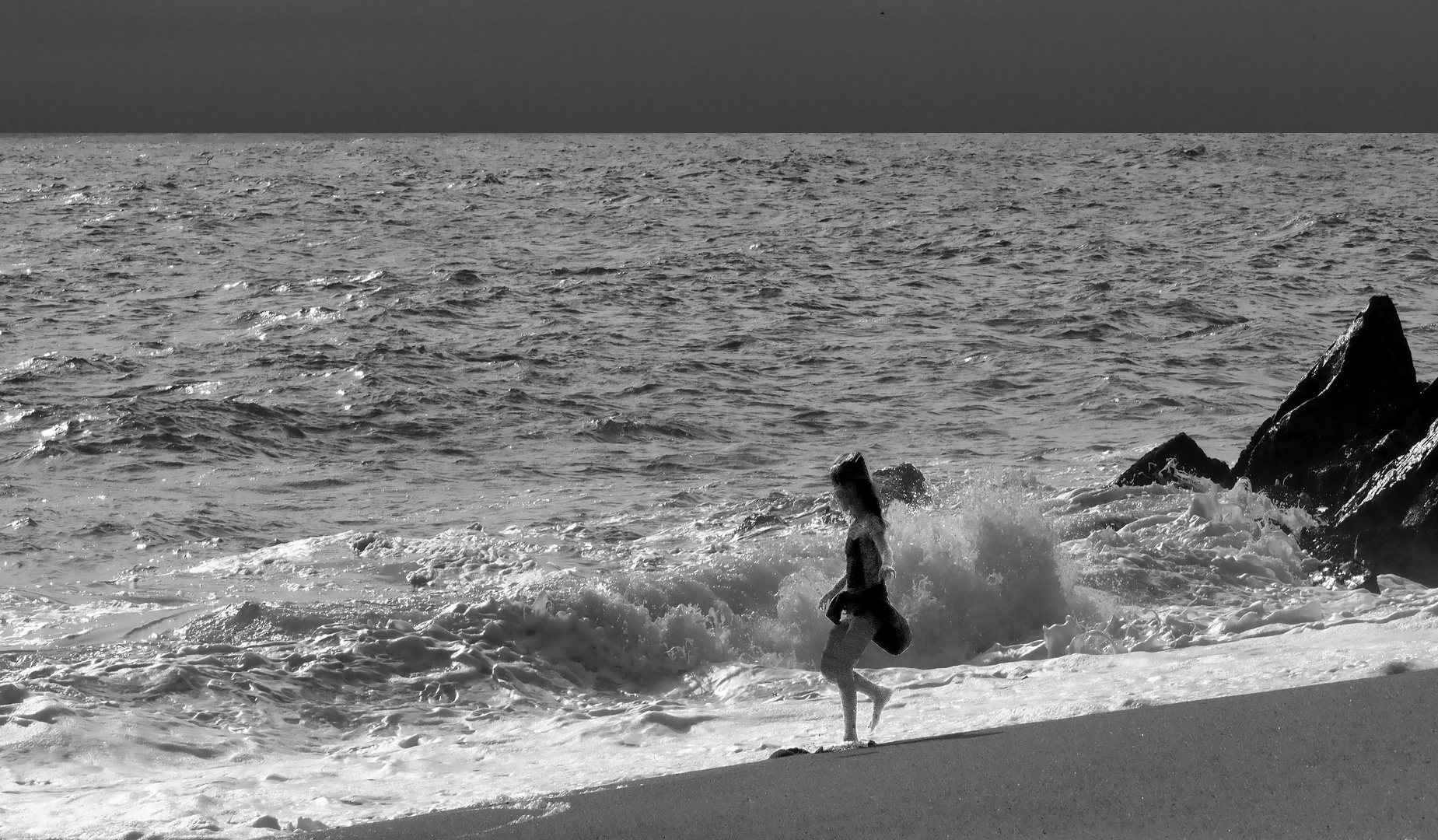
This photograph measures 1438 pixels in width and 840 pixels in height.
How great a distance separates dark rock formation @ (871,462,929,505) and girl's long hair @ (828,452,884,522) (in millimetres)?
5689

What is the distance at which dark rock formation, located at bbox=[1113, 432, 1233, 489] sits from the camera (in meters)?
11.3

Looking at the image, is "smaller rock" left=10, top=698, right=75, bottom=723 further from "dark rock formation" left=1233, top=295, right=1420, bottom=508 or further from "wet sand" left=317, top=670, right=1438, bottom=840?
"dark rock formation" left=1233, top=295, right=1420, bottom=508

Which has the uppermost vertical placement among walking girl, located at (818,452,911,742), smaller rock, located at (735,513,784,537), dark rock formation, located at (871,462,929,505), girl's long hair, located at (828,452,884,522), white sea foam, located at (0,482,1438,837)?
girl's long hair, located at (828,452,884,522)

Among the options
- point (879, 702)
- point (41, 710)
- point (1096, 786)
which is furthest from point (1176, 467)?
point (41, 710)

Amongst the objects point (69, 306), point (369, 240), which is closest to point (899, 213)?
point (369, 240)

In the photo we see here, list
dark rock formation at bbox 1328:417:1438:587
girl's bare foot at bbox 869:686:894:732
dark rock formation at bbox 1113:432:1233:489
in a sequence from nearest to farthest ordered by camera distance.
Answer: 1. girl's bare foot at bbox 869:686:894:732
2. dark rock formation at bbox 1328:417:1438:587
3. dark rock formation at bbox 1113:432:1233:489

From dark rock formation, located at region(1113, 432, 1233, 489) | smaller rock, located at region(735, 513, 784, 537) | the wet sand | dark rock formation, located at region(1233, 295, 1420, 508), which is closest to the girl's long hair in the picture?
the wet sand

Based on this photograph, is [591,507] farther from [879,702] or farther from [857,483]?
[857,483]

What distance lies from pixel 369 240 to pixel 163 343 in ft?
55.6

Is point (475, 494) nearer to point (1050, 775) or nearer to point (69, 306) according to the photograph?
point (1050, 775)

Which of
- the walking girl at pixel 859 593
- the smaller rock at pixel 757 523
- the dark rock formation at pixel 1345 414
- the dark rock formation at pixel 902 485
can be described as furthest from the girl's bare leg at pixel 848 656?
the dark rock formation at pixel 1345 414

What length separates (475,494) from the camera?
13.3 m

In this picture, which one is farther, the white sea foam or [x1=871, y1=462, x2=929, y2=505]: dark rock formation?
[x1=871, y1=462, x2=929, y2=505]: dark rock formation

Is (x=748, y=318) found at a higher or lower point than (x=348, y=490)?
higher
